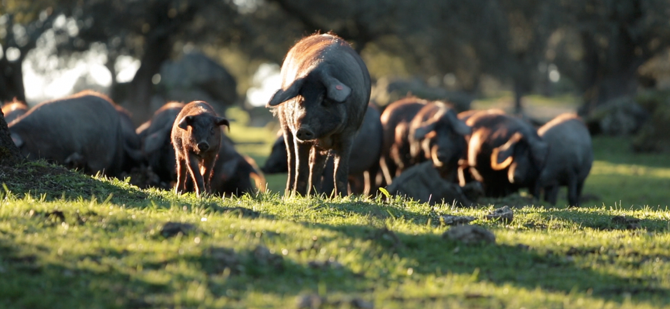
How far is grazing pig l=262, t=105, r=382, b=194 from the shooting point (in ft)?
53.8

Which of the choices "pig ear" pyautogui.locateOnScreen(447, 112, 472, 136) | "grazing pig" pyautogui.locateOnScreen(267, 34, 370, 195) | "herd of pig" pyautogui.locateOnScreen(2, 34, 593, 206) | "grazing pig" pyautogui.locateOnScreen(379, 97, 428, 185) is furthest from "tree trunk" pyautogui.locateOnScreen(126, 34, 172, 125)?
"grazing pig" pyautogui.locateOnScreen(267, 34, 370, 195)

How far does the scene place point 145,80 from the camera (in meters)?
35.8

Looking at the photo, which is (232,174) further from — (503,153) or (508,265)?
(508,265)

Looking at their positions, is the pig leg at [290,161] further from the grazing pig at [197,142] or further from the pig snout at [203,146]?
the pig snout at [203,146]

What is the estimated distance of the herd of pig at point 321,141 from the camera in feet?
35.2

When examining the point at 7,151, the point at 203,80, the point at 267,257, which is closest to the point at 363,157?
the point at 7,151

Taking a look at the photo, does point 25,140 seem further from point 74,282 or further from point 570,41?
point 570,41

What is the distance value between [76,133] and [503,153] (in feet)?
27.1

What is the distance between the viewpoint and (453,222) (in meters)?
8.44

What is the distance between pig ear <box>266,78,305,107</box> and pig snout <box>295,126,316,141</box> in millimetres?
425

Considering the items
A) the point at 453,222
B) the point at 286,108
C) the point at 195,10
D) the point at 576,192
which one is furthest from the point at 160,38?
the point at 453,222

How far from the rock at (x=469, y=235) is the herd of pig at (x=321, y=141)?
9.59ft

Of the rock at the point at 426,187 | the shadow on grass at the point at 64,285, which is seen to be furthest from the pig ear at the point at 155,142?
the shadow on grass at the point at 64,285

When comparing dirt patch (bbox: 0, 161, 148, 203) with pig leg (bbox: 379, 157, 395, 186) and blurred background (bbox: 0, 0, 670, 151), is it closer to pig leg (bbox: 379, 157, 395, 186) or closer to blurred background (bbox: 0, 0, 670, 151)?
pig leg (bbox: 379, 157, 395, 186)
